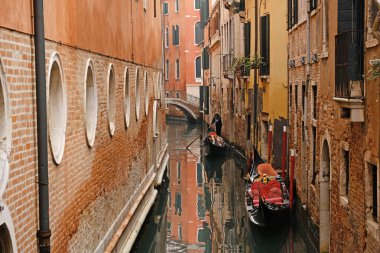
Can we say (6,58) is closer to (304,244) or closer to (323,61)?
(323,61)

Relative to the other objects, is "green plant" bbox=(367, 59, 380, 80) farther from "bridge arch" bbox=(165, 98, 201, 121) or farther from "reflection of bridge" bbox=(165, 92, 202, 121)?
"bridge arch" bbox=(165, 98, 201, 121)

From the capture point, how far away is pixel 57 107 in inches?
261

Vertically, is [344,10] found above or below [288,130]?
above

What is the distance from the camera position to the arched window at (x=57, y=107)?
6.51 m

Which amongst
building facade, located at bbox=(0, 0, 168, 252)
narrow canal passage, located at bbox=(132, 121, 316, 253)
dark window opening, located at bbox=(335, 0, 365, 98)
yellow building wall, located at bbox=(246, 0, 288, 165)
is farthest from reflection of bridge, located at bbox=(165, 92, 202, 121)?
dark window opening, located at bbox=(335, 0, 365, 98)

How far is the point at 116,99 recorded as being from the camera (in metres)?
10.6

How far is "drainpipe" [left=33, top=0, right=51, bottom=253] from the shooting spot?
5578mm

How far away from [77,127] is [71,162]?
0.50 metres

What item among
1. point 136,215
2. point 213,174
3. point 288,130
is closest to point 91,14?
point 136,215

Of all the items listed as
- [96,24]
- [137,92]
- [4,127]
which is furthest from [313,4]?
[4,127]

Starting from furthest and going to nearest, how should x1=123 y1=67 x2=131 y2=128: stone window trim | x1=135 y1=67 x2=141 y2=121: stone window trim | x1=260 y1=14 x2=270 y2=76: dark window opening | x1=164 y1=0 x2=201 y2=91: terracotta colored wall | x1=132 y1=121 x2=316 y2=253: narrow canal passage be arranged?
x1=164 y1=0 x2=201 y2=91: terracotta colored wall → x1=260 y1=14 x2=270 y2=76: dark window opening → x1=135 y1=67 x2=141 y2=121: stone window trim → x1=132 y1=121 x2=316 y2=253: narrow canal passage → x1=123 y1=67 x2=131 y2=128: stone window trim

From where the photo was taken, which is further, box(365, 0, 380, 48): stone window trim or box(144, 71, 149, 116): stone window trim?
box(144, 71, 149, 116): stone window trim

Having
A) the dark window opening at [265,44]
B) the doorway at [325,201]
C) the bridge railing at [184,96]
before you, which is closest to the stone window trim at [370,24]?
the doorway at [325,201]

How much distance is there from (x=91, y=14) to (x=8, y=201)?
12.9 feet
